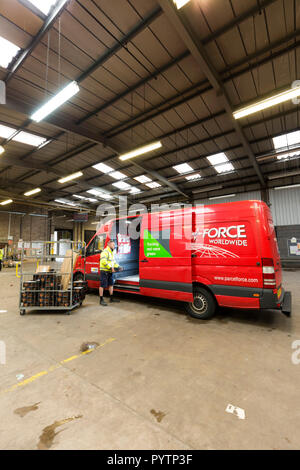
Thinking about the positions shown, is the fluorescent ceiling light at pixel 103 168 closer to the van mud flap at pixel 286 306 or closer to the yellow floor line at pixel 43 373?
the yellow floor line at pixel 43 373

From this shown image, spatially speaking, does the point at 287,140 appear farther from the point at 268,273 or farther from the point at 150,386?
the point at 150,386

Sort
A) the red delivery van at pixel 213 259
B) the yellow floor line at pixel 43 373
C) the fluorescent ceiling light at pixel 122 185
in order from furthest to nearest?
1. the fluorescent ceiling light at pixel 122 185
2. the red delivery van at pixel 213 259
3. the yellow floor line at pixel 43 373

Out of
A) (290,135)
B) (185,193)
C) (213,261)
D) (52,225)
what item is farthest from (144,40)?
(52,225)

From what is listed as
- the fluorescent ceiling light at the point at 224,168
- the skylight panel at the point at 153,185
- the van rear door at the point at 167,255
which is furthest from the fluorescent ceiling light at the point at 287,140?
the van rear door at the point at 167,255

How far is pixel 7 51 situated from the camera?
15.9 feet

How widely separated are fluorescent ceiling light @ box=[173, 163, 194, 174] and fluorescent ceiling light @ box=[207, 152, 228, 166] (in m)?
1.26

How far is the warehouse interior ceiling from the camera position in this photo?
163 inches

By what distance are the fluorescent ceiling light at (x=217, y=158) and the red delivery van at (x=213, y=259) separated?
24.5ft

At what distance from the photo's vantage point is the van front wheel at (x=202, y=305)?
154 inches

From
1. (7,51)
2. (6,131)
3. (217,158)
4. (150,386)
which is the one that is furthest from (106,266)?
(217,158)

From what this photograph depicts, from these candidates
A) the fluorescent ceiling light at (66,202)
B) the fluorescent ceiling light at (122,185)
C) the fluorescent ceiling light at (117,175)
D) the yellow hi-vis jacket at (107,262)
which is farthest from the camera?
the fluorescent ceiling light at (66,202)
